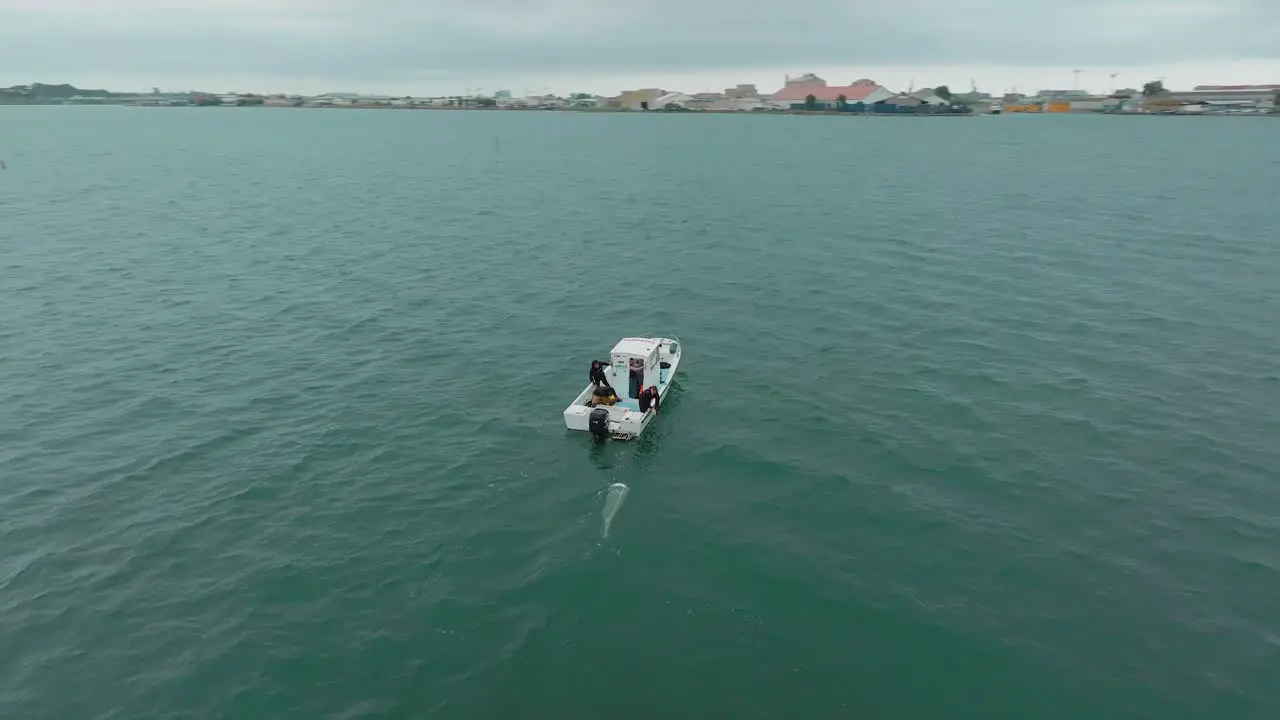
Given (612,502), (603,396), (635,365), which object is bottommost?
(612,502)

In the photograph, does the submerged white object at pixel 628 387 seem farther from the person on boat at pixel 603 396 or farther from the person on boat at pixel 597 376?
the person on boat at pixel 597 376

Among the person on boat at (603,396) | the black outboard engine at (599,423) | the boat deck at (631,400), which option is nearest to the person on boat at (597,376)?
the person on boat at (603,396)

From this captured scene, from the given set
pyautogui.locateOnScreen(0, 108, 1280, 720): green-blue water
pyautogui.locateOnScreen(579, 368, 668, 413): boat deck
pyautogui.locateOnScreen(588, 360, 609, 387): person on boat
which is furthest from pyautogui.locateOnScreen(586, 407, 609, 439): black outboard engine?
pyautogui.locateOnScreen(588, 360, 609, 387): person on boat

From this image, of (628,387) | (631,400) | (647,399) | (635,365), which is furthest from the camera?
(628,387)

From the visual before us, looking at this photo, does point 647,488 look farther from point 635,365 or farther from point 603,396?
point 635,365

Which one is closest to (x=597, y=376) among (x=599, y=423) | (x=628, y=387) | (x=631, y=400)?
(x=628, y=387)

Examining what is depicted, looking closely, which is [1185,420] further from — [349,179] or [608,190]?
[349,179]

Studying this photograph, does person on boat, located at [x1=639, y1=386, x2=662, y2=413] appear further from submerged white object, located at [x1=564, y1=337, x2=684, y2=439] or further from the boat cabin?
the boat cabin
